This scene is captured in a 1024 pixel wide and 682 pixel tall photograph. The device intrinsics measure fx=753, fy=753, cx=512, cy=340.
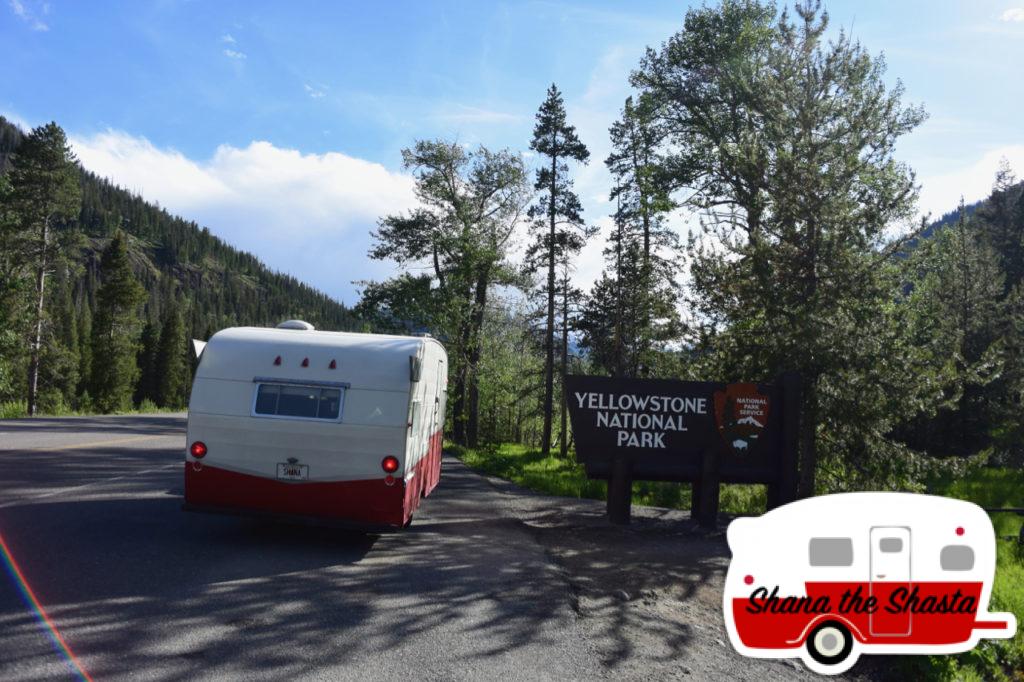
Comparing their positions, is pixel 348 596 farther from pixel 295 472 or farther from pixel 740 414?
pixel 740 414

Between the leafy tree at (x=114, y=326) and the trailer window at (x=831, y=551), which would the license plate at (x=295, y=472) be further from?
the leafy tree at (x=114, y=326)

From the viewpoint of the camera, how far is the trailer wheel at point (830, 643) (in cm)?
537

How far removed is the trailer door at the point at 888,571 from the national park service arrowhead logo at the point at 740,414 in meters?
6.20

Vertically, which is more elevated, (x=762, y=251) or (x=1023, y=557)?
(x=762, y=251)

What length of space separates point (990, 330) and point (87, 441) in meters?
34.5

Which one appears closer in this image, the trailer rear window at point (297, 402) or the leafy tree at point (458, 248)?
the trailer rear window at point (297, 402)

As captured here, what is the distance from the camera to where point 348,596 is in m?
7.05

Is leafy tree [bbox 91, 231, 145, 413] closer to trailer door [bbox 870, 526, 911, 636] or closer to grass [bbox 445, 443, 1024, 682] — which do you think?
grass [bbox 445, 443, 1024, 682]

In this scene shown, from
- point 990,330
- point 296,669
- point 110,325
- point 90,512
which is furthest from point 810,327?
point 110,325

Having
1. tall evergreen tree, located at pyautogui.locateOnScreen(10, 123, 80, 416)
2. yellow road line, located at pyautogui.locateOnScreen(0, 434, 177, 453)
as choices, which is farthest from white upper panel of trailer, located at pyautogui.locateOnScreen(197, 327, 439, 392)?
tall evergreen tree, located at pyautogui.locateOnScreen(10, 123, 80, 416)

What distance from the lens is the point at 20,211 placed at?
42344 mm

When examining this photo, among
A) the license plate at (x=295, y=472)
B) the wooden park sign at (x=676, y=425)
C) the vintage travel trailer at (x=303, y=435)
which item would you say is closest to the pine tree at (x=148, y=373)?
the wooden park sign at (x=676, y=425)

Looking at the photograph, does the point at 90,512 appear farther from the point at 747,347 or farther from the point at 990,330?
the point at 990,330

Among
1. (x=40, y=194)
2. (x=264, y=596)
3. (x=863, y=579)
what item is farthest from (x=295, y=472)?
(x=40, y=194)
